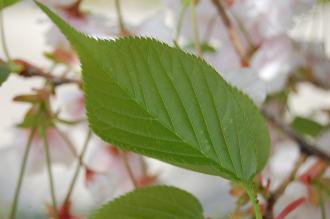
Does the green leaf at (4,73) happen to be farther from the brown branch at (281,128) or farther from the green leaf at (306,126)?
the green leaf at (306,126)

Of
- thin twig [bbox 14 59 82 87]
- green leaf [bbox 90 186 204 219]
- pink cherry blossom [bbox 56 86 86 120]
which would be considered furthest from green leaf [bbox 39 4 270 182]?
pink cherry blossom [bbox 56 86 86 120]

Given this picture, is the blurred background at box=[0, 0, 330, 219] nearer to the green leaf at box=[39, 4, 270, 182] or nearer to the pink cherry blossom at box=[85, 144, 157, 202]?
the pink cherry blossom at box=[85, 144, 157, 202]

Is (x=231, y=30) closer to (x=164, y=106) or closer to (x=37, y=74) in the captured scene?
(x=37, y=74)

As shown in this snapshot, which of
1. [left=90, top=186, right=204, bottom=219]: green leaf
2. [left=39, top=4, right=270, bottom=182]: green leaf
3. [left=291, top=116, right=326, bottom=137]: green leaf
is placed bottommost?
[left=90, top=186, right=204, bottom=219]: green leaf

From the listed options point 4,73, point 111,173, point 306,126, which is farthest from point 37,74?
point 306,126

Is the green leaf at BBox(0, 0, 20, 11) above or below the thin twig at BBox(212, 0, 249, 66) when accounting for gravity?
below

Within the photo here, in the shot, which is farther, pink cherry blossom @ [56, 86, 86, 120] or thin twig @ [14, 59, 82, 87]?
pink cherry blossom @ [56, 86, 86, 120]
